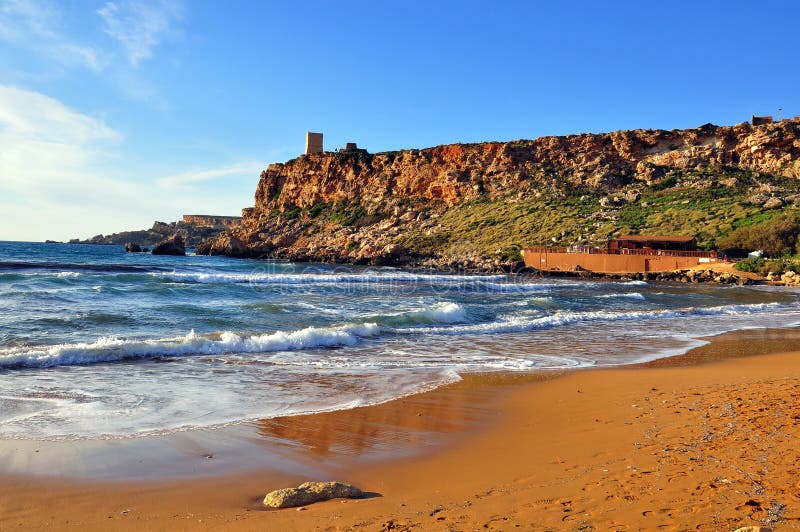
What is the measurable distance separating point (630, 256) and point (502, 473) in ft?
137

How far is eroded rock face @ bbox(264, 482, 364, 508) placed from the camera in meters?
4.31

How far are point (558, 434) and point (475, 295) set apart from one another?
69.2ft

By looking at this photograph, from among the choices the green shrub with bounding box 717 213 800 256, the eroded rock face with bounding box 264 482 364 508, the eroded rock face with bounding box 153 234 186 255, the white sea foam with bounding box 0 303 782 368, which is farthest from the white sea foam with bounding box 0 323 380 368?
the eroded rock face with bounding box 153 234 186 255

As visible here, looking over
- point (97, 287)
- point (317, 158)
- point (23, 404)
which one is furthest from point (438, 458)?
point (317, 158)

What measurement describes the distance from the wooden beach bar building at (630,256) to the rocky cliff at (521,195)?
13.8ft

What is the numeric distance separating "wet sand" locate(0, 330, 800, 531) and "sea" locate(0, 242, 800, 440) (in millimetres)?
1427

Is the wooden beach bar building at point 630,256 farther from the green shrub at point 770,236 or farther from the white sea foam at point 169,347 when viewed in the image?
the white sea foam at point 169,347

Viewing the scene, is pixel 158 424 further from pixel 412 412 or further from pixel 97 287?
pixel 97 287

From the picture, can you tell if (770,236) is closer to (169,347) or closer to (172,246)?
(169,347)

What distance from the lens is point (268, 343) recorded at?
43.0ft

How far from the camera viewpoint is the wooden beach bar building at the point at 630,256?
1640 inches

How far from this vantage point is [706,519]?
3627mm

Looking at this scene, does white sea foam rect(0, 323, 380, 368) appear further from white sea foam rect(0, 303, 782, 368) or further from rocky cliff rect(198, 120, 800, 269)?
rocky cliff rect(198, 120, 800, 269)

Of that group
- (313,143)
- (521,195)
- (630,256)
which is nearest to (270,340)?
(630,256)
